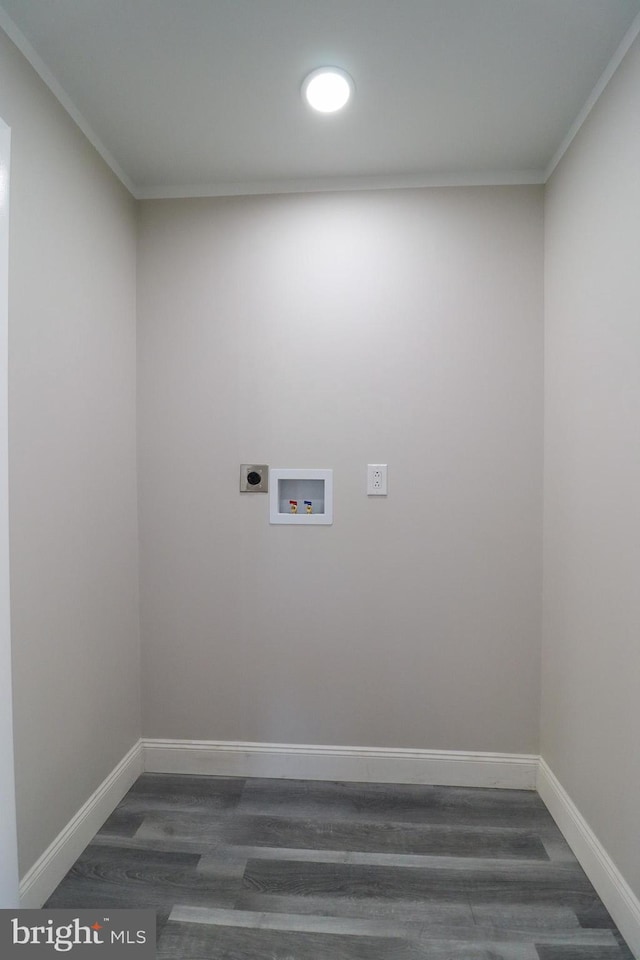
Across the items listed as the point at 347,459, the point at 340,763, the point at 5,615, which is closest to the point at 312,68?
the point at 347,459

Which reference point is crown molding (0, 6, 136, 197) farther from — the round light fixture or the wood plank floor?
the wood plank floor

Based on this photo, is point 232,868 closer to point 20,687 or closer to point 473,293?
point 20,687

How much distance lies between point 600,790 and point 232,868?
121cm

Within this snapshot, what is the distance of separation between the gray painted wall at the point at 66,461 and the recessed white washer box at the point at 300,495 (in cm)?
61

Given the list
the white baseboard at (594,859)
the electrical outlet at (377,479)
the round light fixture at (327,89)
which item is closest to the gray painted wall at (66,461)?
the round light fixture at (327,89)

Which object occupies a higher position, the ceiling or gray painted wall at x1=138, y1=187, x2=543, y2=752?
the ceiling

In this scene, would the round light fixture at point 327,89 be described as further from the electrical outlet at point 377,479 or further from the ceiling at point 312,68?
the electrical outlet at point 377,479

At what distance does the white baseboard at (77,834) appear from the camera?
4.86 ft

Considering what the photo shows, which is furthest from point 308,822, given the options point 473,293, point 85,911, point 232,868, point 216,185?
point 216,185

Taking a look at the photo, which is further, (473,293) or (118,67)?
(473,293)

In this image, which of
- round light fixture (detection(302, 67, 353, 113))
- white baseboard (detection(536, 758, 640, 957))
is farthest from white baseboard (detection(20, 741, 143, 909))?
round light fixture (detection(302, 67, 353, 113))

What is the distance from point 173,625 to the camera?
221cm

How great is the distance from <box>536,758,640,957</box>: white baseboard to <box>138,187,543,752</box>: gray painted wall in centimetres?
18

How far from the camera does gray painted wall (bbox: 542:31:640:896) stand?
1446mm
